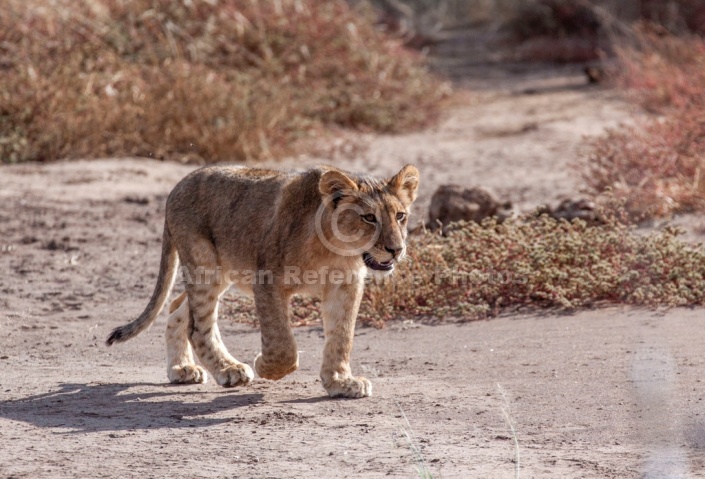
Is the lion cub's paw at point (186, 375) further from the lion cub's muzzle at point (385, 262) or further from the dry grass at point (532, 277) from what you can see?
the dry grass at point (532, 277)

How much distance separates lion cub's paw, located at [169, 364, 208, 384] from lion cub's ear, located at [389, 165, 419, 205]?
1542mm

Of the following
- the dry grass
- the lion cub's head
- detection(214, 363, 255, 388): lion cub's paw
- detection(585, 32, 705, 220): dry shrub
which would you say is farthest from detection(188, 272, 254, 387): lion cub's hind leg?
detection(585, 32, 705, 220): dry shrub

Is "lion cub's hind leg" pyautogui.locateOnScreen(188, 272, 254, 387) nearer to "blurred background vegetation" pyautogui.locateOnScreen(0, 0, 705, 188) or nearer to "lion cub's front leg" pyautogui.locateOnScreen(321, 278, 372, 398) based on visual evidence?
"lion cub's front leg" pyautogui.locateOnScreen(321, 278, 372, 398)

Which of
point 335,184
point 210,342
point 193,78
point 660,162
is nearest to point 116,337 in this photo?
point 210,342

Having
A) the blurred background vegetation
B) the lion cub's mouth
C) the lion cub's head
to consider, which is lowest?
the lion cub's mouth

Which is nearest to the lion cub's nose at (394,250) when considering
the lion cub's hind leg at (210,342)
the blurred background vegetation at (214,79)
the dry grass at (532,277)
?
the lion cub's hind leg at (210,342)

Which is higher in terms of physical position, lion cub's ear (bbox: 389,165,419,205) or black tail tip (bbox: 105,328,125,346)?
lion cub's ear (bbox: 389,165,419,205)

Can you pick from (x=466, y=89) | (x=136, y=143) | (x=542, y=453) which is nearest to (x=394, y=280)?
(x=542, y=453)

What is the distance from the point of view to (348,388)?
19.3ft

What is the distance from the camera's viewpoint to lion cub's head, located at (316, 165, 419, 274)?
568 cm

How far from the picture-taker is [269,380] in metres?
6.38

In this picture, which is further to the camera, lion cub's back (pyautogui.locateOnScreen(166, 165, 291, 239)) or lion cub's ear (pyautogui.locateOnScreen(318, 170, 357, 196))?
lion cub's back (pyautogui.locateOnScreen(166, 165, 291, 239))

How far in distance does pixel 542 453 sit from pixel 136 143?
9.26m

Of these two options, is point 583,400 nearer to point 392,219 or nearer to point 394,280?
point 392,219
